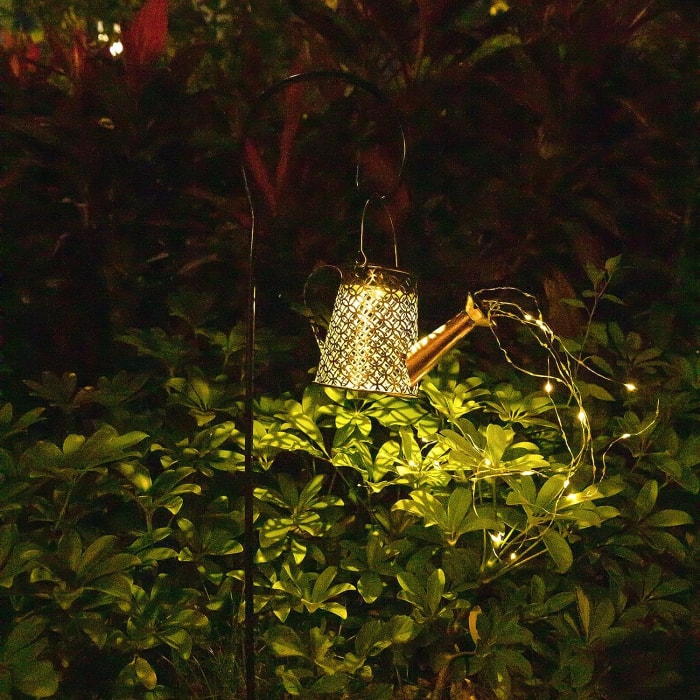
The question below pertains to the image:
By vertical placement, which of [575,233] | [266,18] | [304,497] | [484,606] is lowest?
[484,606]

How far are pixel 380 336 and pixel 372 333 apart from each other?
0.04 feet

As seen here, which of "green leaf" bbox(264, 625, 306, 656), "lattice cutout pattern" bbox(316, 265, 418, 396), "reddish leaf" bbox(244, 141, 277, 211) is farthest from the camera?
"reddish leaf" bbox(244, 141, 277, 211)

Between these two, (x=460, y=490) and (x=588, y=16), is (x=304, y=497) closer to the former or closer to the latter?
(x=460, y=490)

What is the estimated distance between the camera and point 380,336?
1.10 metres

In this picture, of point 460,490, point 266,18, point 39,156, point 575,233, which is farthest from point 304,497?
point 266,18

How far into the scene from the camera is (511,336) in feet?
5.09

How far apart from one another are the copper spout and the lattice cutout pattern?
0.01m

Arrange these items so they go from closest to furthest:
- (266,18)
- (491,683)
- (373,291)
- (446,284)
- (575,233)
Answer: (373,291), (491,683), (575,233), (446,284), (266,18)

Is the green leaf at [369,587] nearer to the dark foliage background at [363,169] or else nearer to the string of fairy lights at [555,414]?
the string of fairy lights at [555,414]

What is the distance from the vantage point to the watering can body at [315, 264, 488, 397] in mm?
1092

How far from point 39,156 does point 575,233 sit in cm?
115

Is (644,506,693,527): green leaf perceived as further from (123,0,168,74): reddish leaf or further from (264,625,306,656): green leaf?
(123,0,168,74): reddish leaf

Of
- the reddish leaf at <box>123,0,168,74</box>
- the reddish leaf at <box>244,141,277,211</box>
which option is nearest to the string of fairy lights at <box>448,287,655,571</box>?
the reddish leaf at <box>244,141,277,211</box>

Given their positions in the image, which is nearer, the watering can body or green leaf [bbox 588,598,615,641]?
the watering can body
